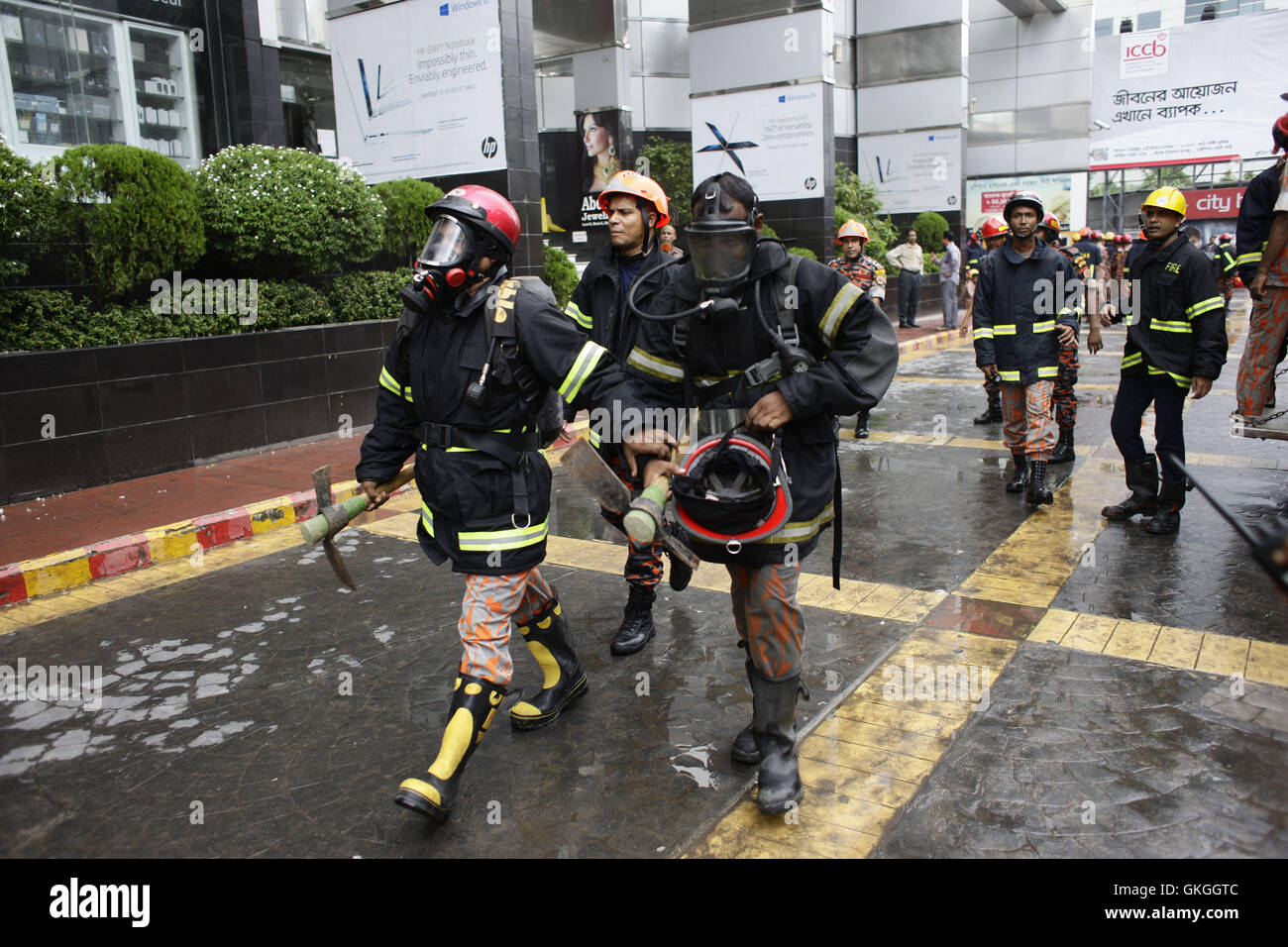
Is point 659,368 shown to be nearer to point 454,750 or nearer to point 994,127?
point 454,750

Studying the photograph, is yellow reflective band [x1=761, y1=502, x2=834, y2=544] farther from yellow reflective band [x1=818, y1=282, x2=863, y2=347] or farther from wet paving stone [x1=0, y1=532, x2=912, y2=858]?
wet paving stone [x1=0, y1=532, x2=912, y2=858]

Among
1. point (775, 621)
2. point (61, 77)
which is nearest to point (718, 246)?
point (775, 621)

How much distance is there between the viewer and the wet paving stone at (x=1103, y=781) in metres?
3.06

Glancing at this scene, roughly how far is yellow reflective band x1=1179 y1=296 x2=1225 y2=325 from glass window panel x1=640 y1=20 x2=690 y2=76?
69.5 feet

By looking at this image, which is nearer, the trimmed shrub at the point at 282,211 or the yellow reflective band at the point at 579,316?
the yellow reflective band at the point at 579,316

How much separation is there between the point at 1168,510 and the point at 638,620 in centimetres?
384

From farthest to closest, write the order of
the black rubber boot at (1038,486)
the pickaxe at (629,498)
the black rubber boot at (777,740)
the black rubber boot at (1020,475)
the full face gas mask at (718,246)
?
the black rubber boot at (1020,475) < the black rubber boot at (1038,486) < the black rubber boot at (777,740) < the full face gas mask at (718,246) < the pickaxe at (629,498)

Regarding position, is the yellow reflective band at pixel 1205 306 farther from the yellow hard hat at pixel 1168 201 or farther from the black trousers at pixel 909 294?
the black trousers at pixel 909 294

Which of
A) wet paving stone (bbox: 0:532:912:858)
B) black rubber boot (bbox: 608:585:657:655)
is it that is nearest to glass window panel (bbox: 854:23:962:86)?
wet paving stone (bbox: 0:532:912:858)

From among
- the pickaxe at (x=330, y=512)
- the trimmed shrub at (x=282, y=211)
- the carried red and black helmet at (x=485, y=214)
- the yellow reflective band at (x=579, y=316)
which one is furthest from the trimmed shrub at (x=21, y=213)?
the carried red and black helmet at (x=485, y=214)

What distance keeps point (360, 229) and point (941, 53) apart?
1946cm

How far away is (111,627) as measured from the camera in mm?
5305

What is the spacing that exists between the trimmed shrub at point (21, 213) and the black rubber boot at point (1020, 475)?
7668 millimetres
